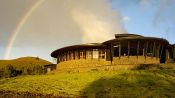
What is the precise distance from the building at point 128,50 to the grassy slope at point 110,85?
40.2ft

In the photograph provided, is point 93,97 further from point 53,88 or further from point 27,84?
point 27,84

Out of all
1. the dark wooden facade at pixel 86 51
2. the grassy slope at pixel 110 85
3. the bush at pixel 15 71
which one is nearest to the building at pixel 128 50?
the dark wooden facade at pixel 86 51

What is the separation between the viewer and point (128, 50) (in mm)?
66188

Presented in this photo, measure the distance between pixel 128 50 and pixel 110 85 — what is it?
2402 centimetres

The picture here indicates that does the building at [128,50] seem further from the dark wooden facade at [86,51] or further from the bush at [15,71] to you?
the bush at [15,71]

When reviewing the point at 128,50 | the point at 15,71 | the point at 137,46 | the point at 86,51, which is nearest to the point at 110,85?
the point at 128,50

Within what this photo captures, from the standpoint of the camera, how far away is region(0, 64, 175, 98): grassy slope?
37969mm

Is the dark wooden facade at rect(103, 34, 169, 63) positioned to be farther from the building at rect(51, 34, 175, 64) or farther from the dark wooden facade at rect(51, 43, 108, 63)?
the dark wooden facade at rect(51, 43, 108, 63)

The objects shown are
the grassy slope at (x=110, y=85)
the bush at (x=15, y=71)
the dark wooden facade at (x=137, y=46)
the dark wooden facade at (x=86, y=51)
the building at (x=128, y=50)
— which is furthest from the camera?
the dark wooden facade at (x=86, y=51)

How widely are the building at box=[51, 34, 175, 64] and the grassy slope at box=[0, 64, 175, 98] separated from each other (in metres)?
12.3

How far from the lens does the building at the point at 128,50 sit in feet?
215

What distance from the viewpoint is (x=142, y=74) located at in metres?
50.3

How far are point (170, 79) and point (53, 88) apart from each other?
15.0m

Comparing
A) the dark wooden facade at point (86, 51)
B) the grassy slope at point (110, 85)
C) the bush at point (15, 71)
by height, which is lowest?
the grassy slope at point (110, 85)
